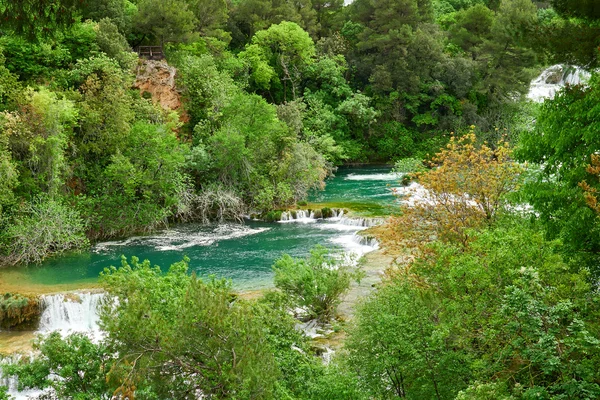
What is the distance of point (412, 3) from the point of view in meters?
42.2

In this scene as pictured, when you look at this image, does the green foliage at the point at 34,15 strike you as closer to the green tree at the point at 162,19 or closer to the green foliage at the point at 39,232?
the green foliage at the point at 39,232

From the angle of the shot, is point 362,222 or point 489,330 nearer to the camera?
point 489,330

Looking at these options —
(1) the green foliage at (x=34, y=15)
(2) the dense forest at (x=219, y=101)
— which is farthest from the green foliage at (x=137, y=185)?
(1) the green foliage at (x=34, y=15)

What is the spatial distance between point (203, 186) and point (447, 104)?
78.4 feet

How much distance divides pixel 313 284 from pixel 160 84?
1863cm

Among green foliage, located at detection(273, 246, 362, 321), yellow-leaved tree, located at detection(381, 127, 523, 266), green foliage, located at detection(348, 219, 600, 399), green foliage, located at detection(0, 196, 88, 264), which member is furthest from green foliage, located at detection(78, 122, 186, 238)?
green foliage, located at detection(348, 219, 600, 399)

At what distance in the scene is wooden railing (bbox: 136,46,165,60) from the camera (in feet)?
99.2

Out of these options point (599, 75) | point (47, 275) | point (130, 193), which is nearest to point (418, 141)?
point (130, 193)

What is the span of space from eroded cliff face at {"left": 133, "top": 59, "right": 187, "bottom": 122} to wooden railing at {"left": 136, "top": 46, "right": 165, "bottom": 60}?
1250 mm

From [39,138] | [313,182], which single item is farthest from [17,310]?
[313,182]

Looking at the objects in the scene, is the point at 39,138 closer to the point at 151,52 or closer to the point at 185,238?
the point at 185,238

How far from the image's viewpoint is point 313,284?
526 inches

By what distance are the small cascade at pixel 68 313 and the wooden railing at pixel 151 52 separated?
18352mm

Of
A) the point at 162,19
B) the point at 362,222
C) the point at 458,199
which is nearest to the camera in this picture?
the point at 458,199
